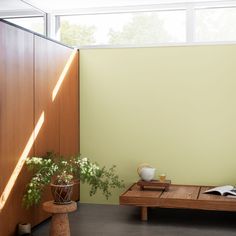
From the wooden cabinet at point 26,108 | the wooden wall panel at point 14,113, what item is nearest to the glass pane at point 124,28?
the wooden cabinet at point 26,108

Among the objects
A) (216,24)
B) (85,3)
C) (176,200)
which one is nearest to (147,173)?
(176,200)

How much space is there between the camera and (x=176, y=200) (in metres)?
4.75

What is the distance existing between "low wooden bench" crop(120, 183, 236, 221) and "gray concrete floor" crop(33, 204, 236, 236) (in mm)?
206

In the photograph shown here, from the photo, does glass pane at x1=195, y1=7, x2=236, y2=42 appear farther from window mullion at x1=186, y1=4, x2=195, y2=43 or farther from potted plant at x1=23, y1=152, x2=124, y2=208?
potted plant at x1=23, y1=152, x2=124, y2=208

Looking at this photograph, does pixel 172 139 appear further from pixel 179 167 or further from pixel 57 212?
pixel 57 212

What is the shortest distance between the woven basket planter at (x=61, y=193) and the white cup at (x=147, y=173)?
1.29 m

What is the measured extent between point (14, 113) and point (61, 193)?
87 cm

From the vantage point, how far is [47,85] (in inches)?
189

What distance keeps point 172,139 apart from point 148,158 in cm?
40

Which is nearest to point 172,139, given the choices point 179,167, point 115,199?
point 179,167

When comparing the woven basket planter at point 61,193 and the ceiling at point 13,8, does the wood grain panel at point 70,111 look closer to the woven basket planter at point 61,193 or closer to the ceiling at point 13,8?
the ceiling at point 13,8

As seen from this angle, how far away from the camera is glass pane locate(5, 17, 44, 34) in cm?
514

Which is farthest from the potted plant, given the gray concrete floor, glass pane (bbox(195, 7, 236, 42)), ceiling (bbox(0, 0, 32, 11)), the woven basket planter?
glass pane (bbox(195, 7, 236, 42))

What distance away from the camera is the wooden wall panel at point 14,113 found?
3.90 metres
